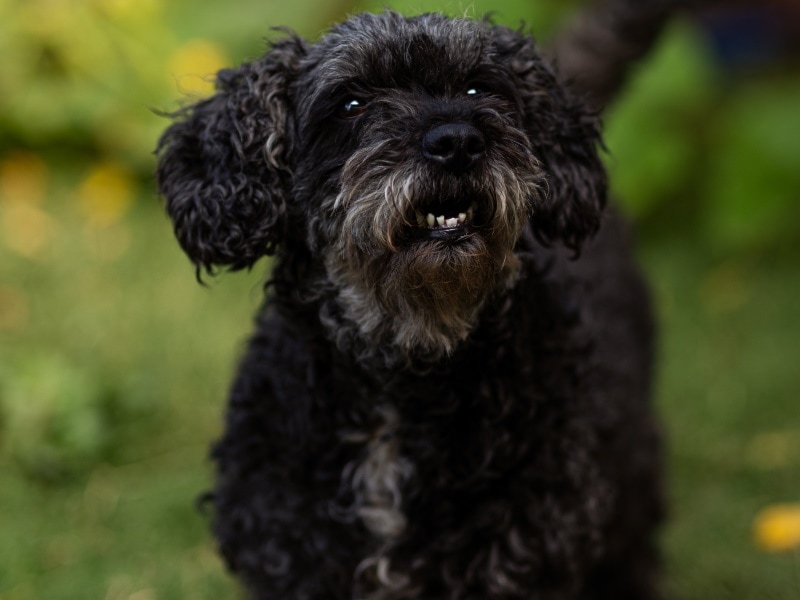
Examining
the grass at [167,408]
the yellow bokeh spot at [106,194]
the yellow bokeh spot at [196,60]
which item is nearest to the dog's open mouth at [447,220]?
the grass at [167,408]

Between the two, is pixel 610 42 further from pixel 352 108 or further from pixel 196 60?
pixel 196 60

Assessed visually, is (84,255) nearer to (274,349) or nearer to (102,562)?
(102,562)

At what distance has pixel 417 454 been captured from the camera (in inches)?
114

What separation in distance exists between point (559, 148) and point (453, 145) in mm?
579

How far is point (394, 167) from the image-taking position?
2.56 metres

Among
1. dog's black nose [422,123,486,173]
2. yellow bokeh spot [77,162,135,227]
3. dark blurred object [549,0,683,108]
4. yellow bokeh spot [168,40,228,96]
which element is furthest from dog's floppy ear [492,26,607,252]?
yellow bokeh spot [77,162,135,227]

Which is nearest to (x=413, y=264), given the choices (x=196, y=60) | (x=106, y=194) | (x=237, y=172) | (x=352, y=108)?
(x=352, y=108)

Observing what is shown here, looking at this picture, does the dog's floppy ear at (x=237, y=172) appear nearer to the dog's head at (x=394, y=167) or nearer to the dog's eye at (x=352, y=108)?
the dog's head at (x=394, y=167)

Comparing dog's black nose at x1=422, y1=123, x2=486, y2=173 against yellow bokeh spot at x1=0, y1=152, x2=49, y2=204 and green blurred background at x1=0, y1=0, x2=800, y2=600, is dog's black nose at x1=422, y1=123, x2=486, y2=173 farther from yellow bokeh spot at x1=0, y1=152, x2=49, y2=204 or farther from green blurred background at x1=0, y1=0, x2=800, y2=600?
yellow bokeh spot at x1=0, y1=152, x2=49, y2=204

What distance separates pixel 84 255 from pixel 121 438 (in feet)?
5.24

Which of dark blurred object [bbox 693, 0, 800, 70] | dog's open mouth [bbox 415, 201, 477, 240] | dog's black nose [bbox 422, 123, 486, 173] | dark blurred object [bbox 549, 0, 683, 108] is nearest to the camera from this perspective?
dog's black nose [bbox 422, 123, 486, 173]

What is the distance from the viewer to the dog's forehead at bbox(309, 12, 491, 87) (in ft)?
8.87

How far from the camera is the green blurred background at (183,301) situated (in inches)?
164

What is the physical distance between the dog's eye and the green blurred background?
139cm
